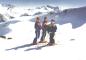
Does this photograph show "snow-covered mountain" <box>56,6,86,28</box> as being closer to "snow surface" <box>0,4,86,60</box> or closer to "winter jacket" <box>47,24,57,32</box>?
"snow surface" <box>0,4,86,60</box>

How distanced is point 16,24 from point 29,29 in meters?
2.64

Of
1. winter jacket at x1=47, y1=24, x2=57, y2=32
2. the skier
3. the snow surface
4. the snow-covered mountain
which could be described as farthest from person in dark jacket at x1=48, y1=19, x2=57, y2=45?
the snow-covered mountain

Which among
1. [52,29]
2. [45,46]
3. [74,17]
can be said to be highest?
[74,17]

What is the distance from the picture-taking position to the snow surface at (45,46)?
19375 millimetres

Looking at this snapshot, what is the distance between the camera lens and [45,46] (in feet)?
70.4

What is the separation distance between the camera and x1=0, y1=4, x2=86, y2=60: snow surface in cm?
1938

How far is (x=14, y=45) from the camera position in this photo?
23.4 metres

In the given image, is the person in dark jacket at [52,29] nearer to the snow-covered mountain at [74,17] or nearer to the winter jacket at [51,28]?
the winter jacket at [51,28]

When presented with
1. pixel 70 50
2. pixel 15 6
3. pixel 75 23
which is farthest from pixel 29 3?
pixel 70 50

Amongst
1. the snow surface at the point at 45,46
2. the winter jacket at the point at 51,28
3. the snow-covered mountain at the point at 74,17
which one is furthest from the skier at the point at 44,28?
the snow-covered mountain at the point at 74,17

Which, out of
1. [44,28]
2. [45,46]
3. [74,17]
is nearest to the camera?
[45,46]

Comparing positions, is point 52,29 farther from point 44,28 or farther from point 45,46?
point 45,46

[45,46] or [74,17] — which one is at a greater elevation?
[74,17]

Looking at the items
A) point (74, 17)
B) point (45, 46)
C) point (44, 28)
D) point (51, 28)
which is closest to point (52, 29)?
point (51, 28)
